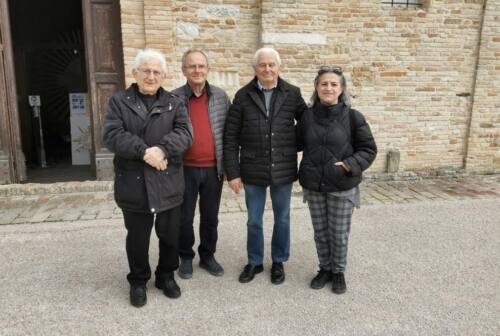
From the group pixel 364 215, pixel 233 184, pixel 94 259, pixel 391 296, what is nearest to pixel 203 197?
pixel 233 184

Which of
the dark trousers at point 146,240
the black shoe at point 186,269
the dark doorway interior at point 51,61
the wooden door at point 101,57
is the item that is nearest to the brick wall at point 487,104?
the black shoe at point 186,269

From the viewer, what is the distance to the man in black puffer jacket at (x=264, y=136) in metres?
3.09

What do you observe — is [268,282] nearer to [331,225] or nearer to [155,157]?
[331,225]

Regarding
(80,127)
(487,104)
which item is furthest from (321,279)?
(80,127)

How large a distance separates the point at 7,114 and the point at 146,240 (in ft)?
14.1

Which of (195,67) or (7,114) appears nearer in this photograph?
(195,67)

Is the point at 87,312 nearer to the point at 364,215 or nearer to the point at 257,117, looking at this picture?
the point at 257,117

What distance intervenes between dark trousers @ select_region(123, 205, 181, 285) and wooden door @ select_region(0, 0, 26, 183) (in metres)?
4.10

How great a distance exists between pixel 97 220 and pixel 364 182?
13.5 feet

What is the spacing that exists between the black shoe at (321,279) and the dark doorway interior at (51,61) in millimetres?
6688

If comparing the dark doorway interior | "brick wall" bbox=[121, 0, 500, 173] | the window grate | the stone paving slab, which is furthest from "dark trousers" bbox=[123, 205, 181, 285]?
the dark doorway interior

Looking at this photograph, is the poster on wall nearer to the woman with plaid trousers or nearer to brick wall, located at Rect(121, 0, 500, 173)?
brick wall, located at Rect(121, 0, 500, 173)

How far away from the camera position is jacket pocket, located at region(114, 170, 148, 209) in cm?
275

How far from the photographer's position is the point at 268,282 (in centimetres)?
334
